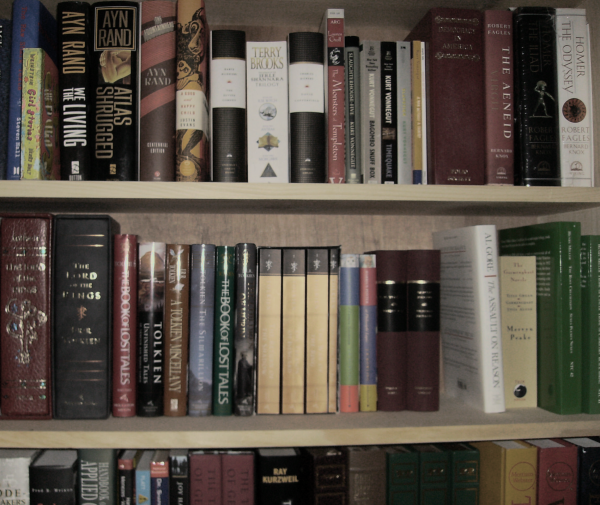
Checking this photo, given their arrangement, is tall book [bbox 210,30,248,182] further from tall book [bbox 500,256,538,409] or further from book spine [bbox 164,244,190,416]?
tall book [bbox 500,256,538,409]

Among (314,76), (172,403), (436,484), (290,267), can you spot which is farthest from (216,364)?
(314,76)

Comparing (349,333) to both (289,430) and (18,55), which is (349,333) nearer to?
(289,430)

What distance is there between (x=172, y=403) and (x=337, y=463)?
1.01ft

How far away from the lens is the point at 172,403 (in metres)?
0.76

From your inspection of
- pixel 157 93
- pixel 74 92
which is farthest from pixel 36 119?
pixel 157 93

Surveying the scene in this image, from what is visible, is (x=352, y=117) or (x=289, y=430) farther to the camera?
(x=352, y=117)

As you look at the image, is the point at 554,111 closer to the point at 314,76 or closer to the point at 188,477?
the point at 314,76

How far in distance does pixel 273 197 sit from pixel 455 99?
15.4 inches

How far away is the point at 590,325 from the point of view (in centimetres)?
78

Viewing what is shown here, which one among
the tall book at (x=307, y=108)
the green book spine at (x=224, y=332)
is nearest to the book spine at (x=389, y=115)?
the tall book at (x=307, y=108)

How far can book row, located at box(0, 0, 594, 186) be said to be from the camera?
2.44 feet

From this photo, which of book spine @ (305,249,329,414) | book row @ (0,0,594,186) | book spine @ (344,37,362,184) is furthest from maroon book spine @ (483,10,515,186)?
book spine @ (305,249,329,414)

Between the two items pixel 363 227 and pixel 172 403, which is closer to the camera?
pixel 172 403

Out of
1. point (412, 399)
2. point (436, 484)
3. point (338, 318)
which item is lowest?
point (436, 484)
